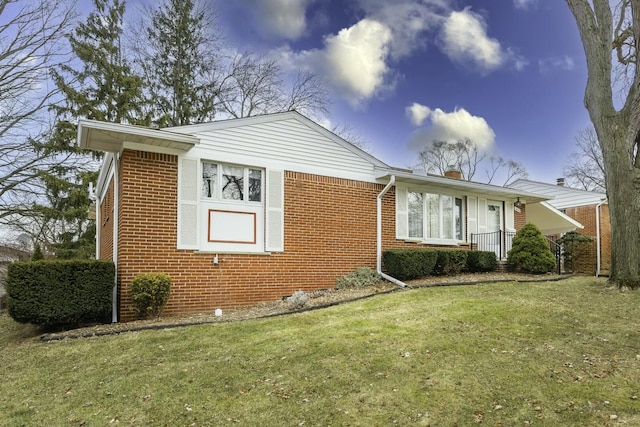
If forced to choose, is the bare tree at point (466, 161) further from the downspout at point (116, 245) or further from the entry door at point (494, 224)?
the downspout at point (116, 245)

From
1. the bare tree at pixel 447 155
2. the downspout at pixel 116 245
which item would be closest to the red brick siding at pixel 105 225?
the downspout at pixel 116 245

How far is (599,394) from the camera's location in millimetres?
3869

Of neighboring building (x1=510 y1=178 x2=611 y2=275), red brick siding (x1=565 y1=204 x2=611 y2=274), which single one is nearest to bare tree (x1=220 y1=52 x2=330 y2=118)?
neighboring building (x1=510 y1=178 x2=611 y2=275)

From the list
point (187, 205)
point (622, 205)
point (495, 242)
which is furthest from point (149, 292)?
point (495, 242)

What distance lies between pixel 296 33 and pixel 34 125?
448 inches

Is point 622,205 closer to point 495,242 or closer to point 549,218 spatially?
point 495,242

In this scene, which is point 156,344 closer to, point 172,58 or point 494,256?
point 494,256

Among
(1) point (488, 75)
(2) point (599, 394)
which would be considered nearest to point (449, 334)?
(2) point (599, 394)

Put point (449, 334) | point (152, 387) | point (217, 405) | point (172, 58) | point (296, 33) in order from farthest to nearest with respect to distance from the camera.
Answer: point (172, 58) < point (296, 33) < point (449, 334) < point (152, 387) < point (217, 405)

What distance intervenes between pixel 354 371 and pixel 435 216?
30.0 ft

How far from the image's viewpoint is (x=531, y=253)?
42.3 ft

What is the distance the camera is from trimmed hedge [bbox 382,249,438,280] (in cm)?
1099

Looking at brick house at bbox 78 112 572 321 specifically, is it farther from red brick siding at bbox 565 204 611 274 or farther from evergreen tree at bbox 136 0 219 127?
evergreen tree at bbox 136 0 219 127

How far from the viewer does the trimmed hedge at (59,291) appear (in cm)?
688
